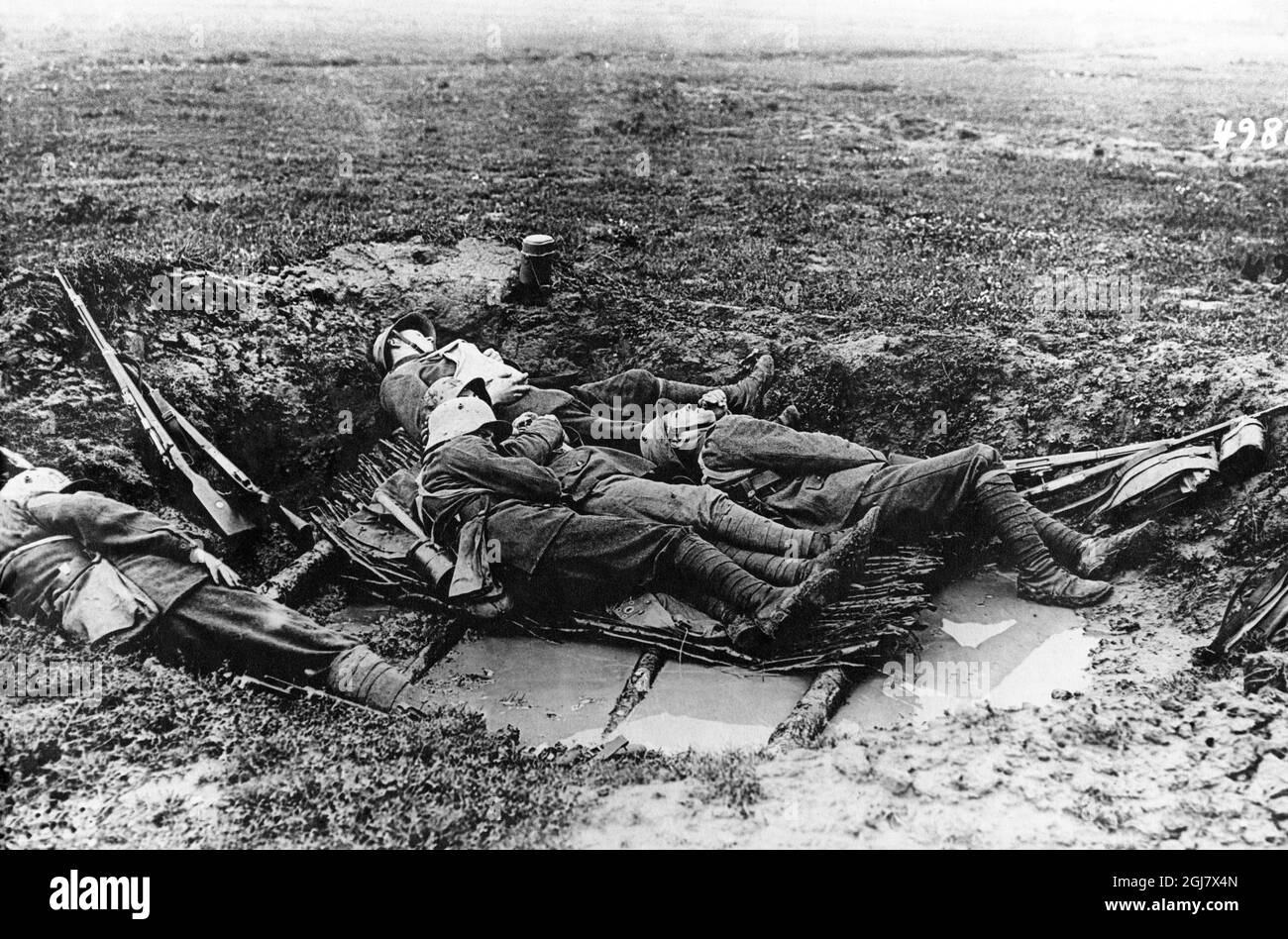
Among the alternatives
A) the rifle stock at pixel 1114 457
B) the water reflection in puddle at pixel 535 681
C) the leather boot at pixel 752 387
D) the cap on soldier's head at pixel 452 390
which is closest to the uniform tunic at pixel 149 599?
the water reflection in puddle at pixel 535 681

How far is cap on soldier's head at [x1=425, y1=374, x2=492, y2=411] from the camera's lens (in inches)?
237

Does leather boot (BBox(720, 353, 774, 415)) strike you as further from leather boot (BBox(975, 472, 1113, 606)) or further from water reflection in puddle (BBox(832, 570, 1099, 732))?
water reflection in puddle (BBox(832, 570, 1099, 732))

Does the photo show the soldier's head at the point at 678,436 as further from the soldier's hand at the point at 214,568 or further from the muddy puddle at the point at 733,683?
the soldier's hand at the point at 214,568

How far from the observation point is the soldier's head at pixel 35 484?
533cm

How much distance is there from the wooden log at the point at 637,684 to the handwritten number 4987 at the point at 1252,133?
10.0m

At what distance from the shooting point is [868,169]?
10328 millimetres

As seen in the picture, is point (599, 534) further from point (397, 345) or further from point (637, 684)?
point (397, 345)

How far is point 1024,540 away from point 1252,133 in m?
8.65

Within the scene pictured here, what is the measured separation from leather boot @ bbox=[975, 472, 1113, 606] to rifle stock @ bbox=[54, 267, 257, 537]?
4388mm

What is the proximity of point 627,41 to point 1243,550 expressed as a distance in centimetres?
842

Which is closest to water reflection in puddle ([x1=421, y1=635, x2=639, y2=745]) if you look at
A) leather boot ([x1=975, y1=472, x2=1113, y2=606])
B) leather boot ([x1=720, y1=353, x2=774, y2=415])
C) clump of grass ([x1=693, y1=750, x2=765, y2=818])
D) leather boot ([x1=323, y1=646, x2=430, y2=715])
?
leather boot ([x1=323, y1=646, x2=430, y2=715])

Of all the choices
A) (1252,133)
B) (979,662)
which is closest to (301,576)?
(979,662)

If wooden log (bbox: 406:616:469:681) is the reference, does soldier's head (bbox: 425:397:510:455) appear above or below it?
above
